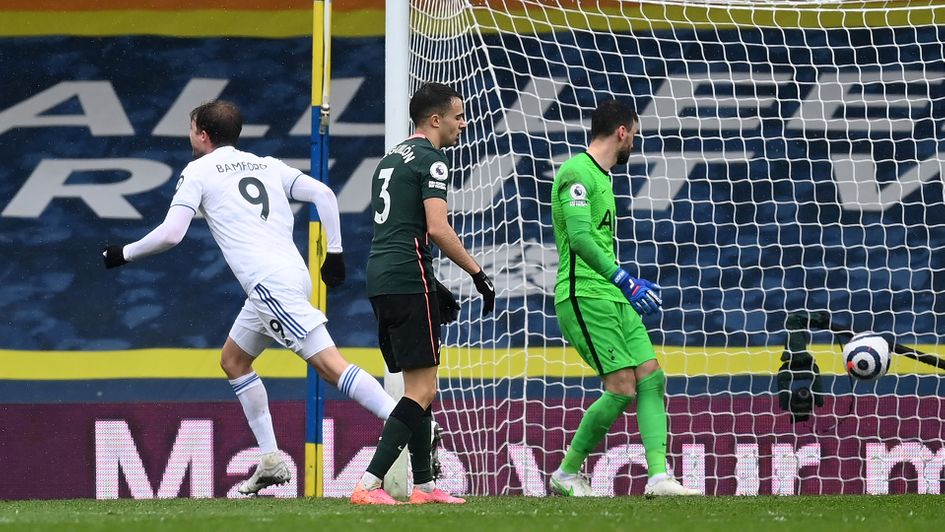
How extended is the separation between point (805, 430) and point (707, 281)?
100 centimetres

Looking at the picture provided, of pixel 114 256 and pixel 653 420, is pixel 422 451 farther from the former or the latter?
pixel 114 256

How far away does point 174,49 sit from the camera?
839 cm

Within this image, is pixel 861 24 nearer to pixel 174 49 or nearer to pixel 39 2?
pixel 174 49

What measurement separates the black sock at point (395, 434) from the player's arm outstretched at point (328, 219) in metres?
0.64

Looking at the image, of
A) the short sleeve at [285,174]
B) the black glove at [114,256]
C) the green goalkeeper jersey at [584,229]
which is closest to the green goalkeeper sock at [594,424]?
the green goalkeeper jersey at [584,229]

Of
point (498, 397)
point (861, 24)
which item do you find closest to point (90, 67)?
point (498, 397)

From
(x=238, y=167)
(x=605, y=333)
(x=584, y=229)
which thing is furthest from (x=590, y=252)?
(x=238, y=167)

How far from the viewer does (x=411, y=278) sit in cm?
521

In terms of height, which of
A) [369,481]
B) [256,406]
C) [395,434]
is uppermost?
[256,406]

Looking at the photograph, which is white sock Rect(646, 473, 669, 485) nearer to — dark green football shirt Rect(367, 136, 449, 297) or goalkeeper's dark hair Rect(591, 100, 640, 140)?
dark green football shirt Rect(367, 136, 449, 297)

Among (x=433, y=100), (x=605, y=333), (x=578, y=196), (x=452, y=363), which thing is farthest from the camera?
(x=452, y=363)

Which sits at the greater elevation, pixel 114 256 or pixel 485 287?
pixel 114 256

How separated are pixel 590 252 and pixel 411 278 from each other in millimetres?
799

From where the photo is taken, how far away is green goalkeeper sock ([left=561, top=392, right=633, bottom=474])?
583 centimetres
